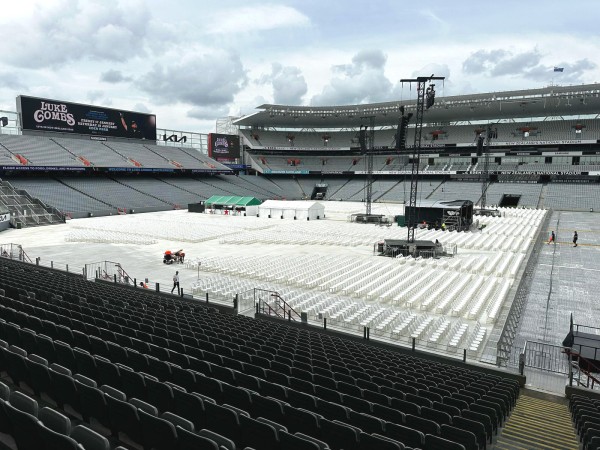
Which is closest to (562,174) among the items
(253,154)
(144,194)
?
(253,154)

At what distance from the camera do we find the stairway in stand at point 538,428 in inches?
276

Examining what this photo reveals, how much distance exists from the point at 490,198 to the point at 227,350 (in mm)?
73955

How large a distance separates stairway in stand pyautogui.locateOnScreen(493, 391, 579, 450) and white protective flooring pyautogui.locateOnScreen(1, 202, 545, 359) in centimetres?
350

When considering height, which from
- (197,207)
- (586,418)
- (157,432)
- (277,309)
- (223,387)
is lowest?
(277,309)

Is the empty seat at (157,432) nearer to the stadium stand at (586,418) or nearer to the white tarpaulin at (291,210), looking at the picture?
the stadium stand at (586,418)

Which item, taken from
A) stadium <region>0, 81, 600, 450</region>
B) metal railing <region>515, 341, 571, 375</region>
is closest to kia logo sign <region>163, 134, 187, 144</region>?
stadium <region>0, 81, 600, 450</region>

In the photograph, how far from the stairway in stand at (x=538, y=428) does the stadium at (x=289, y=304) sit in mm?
72

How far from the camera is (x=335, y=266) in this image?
26.2 metres

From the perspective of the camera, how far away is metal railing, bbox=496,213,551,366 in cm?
1255

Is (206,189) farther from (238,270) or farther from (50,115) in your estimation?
(238,270)

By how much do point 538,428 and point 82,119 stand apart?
77.7 metres

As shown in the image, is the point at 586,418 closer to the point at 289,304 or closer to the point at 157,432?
the point at 157,432

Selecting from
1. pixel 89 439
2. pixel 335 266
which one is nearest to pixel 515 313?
pixel 335 266

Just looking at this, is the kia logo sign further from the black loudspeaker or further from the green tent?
the green tent
